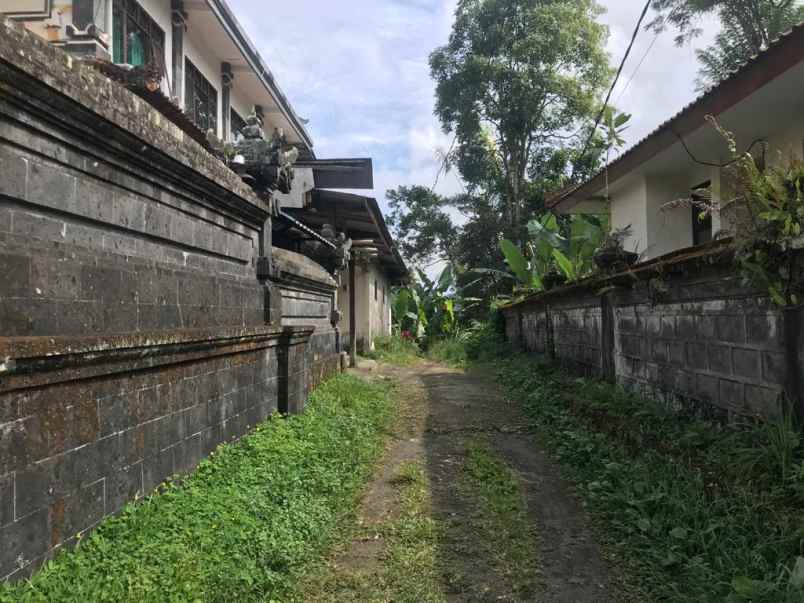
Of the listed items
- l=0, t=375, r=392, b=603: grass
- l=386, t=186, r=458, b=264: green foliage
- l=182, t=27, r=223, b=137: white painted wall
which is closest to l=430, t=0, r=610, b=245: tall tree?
l=386, t=186, r=458, b=264: green foliage

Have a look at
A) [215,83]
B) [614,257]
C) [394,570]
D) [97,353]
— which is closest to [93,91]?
[97,353]

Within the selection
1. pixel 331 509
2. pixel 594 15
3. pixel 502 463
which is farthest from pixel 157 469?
pixel 594 15

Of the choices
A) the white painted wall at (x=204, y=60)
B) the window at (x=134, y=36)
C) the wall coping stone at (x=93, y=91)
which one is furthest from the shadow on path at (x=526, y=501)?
the white painted wall at (x=204, y=60)

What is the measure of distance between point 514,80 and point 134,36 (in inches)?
668

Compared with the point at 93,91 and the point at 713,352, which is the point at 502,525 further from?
the point at 93,91

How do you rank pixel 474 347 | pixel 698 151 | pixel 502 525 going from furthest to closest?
pixel 474 347 → pixel 698 151 → pixel 502 525

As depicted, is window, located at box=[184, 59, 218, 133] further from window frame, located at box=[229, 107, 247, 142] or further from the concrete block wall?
the concrete block wall

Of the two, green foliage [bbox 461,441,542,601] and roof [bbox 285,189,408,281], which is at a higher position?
roof [bbox 285,189,408,281]

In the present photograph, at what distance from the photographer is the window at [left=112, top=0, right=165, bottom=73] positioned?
23.8 feet

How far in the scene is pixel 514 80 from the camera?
2216 centimetres

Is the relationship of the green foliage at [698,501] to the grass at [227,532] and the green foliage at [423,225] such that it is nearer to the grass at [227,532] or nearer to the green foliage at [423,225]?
the grass at [227,532]

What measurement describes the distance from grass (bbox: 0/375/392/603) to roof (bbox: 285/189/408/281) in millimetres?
6011

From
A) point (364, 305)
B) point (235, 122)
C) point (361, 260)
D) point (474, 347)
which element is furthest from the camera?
point (474, 347)

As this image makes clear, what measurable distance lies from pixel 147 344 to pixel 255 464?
161cm
